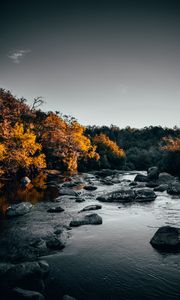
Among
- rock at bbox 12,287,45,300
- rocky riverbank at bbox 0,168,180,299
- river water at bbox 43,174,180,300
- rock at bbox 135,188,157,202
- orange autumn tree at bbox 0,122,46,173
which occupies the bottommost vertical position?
river water at bbox 43,174,180,300

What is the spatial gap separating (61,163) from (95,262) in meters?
45.3

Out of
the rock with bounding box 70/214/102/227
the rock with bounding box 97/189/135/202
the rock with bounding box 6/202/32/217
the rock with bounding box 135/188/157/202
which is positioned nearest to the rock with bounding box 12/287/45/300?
the rock with bounding box 70/214/102/227

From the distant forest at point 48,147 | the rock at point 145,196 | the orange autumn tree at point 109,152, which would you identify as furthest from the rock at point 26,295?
the orange autumn tree at point 109,152

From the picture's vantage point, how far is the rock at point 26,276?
306 inches

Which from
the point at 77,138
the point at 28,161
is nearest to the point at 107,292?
the point at 28,161

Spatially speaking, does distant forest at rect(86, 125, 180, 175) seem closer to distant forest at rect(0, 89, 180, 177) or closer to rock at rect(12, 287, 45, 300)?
distant forest at rect(0, 89, 180, 177)

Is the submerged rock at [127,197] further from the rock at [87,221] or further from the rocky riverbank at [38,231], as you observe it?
the rock at [87,221]

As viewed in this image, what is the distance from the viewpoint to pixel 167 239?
11117 millimetres

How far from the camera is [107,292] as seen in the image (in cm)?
770

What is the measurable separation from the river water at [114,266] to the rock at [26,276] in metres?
0.35

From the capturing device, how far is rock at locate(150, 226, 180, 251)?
1095cm

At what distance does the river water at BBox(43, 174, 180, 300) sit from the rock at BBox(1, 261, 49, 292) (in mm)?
352

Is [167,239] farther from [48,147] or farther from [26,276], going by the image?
[48,147]

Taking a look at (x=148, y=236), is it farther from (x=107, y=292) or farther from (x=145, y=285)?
(x=107, y=292)
